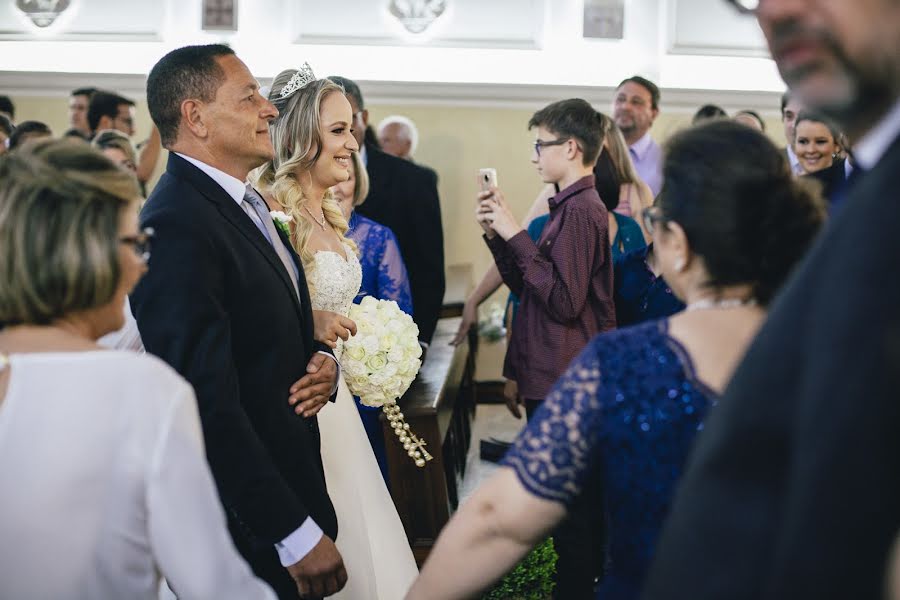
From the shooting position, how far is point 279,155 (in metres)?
3.34

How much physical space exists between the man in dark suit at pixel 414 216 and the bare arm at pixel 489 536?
3.50 metres

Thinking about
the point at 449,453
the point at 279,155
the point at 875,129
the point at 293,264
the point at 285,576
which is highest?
the point at 875,129

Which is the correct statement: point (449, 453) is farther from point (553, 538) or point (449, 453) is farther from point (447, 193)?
point (447, 193)

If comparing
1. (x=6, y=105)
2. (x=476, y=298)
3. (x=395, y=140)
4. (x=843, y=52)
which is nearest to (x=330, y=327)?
(x=843, y=52)

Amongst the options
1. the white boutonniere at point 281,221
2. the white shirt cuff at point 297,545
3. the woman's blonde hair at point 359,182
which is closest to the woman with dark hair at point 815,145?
the woman's blonde hair at point 359,182

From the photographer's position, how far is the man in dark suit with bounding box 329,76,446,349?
5.06 m

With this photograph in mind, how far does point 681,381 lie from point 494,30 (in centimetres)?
628

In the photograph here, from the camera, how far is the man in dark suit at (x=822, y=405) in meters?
0.84

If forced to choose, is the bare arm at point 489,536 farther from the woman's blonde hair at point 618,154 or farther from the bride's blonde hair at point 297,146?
the woman's blonde hair at point 618,154

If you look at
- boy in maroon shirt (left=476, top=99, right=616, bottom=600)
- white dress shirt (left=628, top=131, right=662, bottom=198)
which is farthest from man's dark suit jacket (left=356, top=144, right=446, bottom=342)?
white dress shirt (left=628, top=131, right=662, bottom=198)

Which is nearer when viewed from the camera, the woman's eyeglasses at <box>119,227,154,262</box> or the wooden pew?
the woman's eyeglasses at <box>119,227,154,262</box>

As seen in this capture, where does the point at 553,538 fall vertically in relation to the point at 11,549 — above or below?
below

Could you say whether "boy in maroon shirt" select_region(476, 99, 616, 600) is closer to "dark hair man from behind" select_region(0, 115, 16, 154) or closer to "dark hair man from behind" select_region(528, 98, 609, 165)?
"dark hair man from behind" select_region(528, 98, 609, 165)

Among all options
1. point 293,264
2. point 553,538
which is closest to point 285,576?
point 293,264
